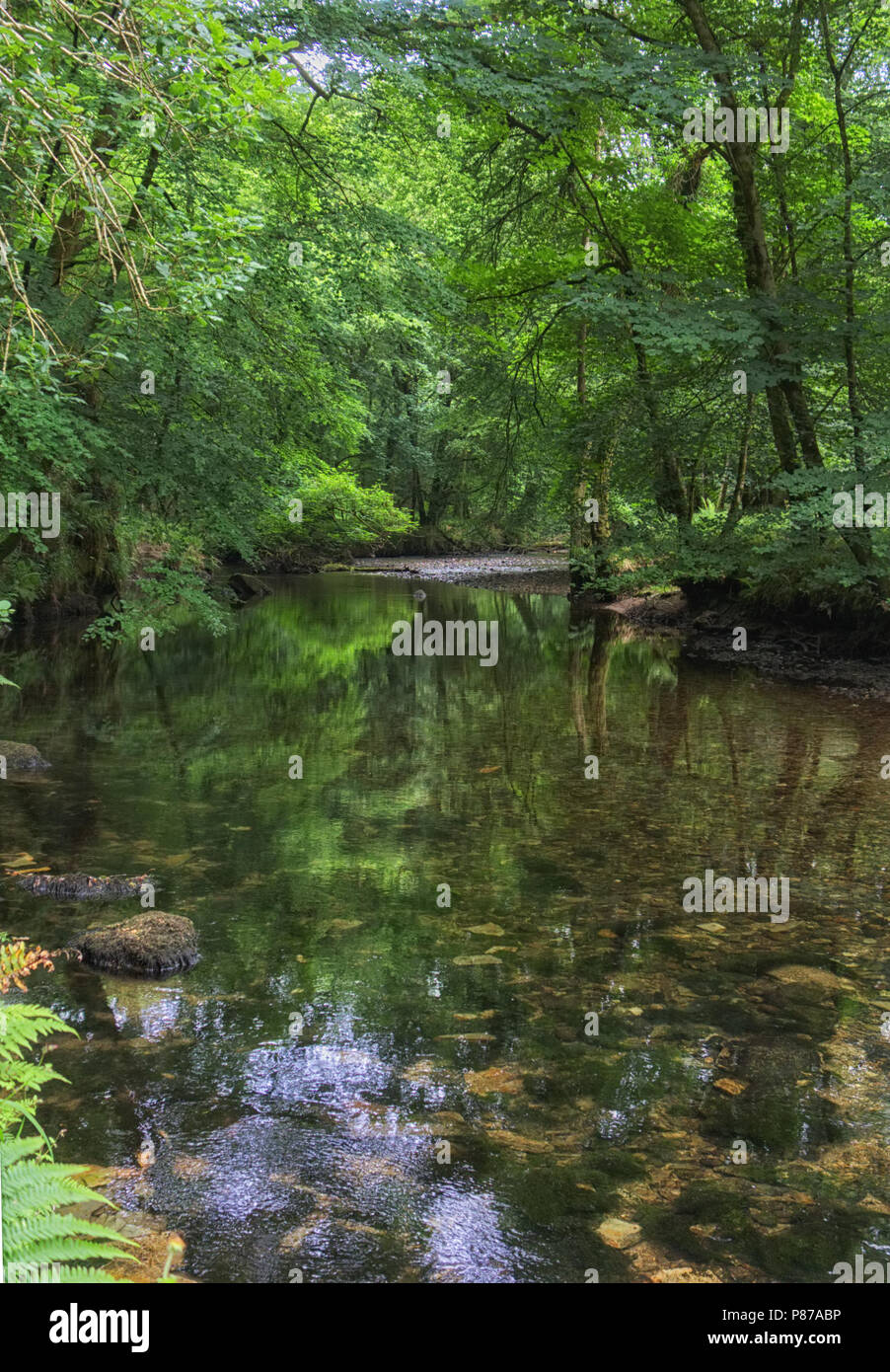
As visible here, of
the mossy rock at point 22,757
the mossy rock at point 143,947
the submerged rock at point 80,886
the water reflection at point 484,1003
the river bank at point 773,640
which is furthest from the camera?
the river bank at point 773,640

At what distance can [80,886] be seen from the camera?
22.4 feet

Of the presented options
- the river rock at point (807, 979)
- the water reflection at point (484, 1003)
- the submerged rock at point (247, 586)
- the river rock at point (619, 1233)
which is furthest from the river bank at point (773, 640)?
the river rock at point (619, 1233)

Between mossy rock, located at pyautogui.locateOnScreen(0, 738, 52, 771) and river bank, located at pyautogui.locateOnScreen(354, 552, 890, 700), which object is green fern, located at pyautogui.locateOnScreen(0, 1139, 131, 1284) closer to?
mossy rock, located at pyautogui.locateOnScreen(0, 738, 52, 771)

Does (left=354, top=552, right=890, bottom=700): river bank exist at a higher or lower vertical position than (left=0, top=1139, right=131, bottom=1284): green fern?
higher

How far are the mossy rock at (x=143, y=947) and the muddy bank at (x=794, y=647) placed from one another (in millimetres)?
11305

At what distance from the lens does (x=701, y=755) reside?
1127cm

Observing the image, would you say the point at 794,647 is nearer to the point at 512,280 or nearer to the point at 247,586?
the point at 512,280

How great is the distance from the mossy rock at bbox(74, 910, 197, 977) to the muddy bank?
1131 cm

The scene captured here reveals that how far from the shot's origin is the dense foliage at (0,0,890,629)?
36.6 feet

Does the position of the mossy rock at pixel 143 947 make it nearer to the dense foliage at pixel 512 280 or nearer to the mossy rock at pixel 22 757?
the dense foliage at pixel 512 280

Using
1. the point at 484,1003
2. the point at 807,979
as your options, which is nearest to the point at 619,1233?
the point at 484,1003

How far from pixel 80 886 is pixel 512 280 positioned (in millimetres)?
14473

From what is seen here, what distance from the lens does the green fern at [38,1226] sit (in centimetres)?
224

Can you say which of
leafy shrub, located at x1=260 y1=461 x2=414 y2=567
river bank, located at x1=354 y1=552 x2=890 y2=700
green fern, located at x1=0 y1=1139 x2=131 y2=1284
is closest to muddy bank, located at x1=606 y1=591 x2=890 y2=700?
river bank, located at x1=354 y1=552 x2=890 y2=700
